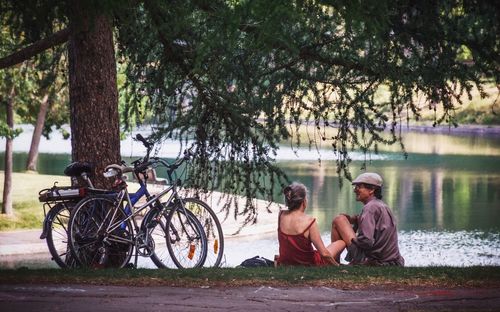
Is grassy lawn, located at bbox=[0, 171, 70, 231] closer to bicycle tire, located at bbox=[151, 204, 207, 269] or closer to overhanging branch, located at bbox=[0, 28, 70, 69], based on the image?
overhanging branch, located at bbox=[0, 28, 70, 69]

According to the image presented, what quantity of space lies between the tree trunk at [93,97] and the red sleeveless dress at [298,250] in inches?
84.7

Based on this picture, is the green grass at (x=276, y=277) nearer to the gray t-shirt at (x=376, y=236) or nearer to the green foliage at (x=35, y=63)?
the gray t-shirt at (x=376, y=236)

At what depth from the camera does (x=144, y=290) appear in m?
7.78

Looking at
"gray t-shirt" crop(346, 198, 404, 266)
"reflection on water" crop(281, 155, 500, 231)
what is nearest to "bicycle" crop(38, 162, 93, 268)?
"gray t-shirt" crop(346, 198, 404, 266)

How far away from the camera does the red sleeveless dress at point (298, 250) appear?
9.52m

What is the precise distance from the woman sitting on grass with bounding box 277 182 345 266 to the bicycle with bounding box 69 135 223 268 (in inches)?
25.4

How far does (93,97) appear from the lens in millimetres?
10477

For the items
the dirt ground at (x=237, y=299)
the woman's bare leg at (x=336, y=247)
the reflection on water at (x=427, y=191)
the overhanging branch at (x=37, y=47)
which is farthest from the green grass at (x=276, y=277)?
the reflection on water at (x=427, y=191)

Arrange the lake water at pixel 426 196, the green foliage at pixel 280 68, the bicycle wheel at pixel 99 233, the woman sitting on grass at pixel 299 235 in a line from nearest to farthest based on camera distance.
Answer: the bicycle wheel at pixel 99 233 → the woman sitting on grass at pixel 299 235 → the green foliage at pixel 280 68 → the lake water at pixel 426 196

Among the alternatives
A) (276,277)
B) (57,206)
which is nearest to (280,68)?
(57,206)

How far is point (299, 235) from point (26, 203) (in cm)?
2038

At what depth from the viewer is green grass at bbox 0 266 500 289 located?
8062mm

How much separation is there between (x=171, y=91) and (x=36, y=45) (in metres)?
Result: 2.31

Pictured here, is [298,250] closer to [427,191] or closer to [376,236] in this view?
[376,236]
